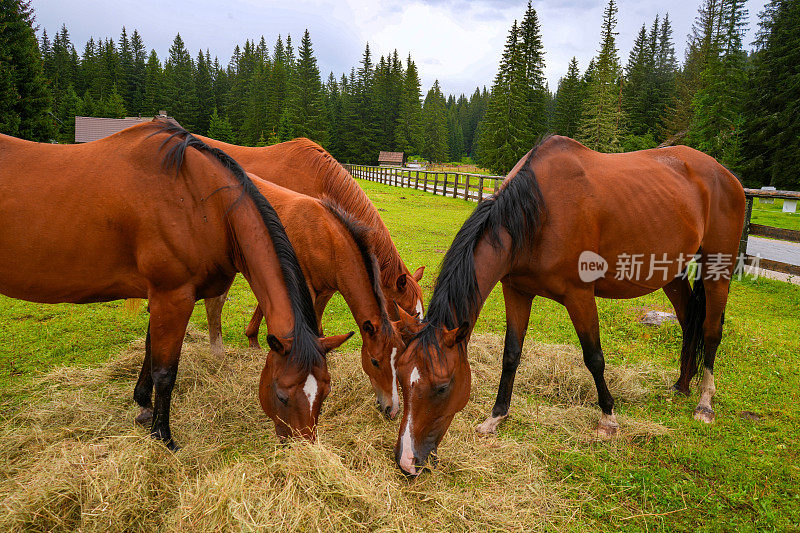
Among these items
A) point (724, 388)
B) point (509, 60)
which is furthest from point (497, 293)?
point (509, 60)

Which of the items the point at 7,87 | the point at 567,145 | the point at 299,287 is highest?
the point at 7,87

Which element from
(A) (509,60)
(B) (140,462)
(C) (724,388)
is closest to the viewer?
(B) (140,462)

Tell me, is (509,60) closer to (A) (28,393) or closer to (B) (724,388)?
(B) (724,388)

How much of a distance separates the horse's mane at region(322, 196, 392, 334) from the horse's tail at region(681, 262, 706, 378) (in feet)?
10.9

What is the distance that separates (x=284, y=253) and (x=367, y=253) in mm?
987

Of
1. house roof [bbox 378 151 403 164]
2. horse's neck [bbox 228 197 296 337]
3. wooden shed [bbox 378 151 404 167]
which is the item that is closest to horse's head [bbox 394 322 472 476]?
horse's neck [bbox 228 197 296 337]

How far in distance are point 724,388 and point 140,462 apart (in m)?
5.55

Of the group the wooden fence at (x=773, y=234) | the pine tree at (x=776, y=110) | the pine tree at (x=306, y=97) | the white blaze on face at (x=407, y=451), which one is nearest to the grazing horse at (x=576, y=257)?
the white blaze on face at (x=407, y=451)

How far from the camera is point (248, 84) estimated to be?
62.6 meters

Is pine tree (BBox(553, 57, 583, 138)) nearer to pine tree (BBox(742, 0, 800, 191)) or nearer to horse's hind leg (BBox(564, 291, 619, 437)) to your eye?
pine tree (BBox(742, 0, 800, 191))

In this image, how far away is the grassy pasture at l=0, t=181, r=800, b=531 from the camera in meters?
2.34

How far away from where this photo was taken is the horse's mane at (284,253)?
8.75 ft

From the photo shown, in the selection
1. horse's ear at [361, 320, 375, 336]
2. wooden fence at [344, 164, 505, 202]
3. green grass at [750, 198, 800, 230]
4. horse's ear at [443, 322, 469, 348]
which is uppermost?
wooden fence at [344, 164, 505, 202]

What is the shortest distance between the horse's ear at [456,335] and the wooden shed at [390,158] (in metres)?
57.3
